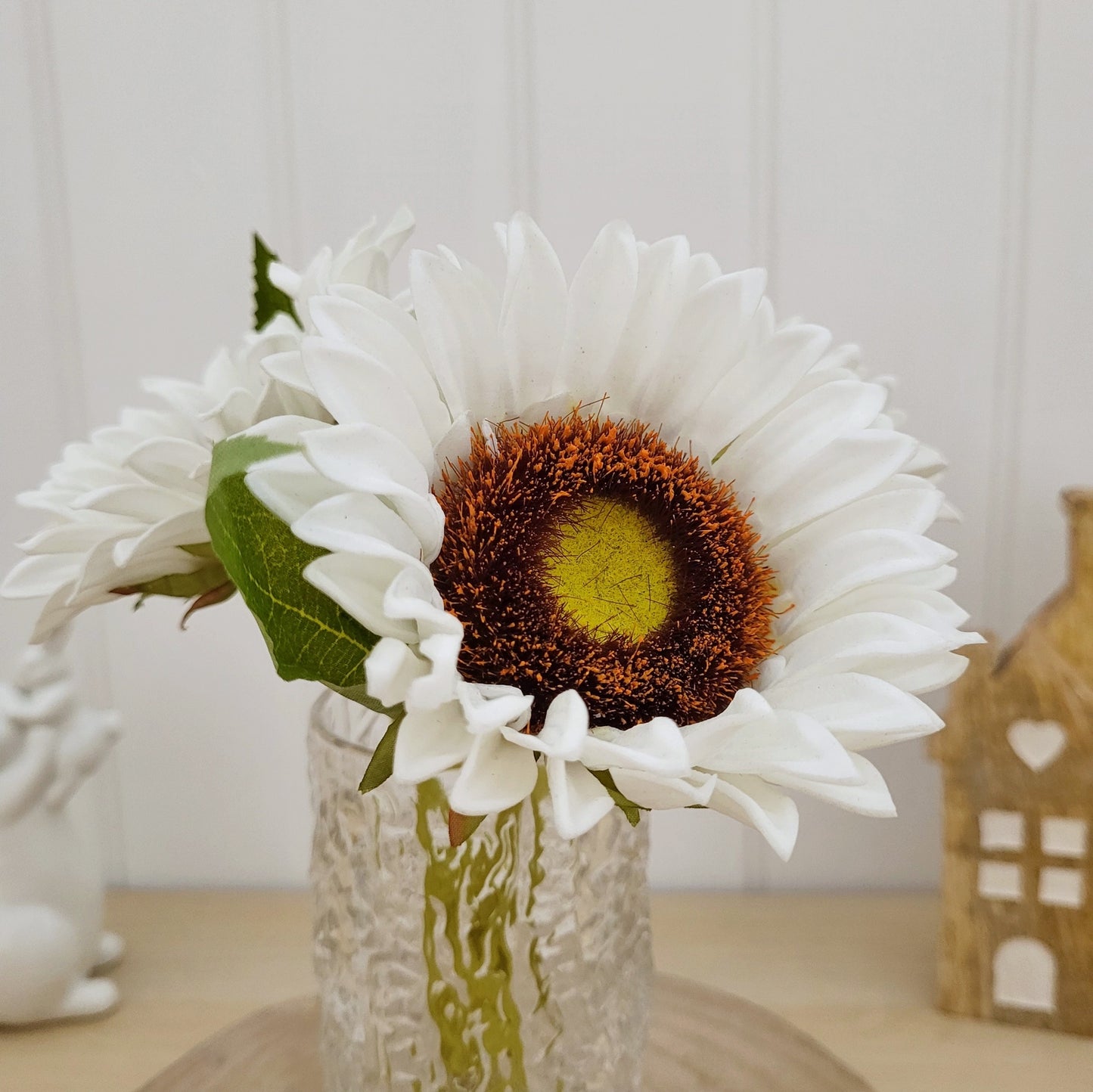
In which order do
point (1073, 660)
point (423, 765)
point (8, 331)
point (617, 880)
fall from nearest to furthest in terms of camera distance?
point (423, 765), point (617, 880), point (1073, 660), point (8, 331)

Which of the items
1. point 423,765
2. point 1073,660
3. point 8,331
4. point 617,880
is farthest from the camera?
point 8,331

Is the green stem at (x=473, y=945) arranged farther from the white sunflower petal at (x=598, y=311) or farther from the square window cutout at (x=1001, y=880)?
the square window cutout at (x=1001, y=880)

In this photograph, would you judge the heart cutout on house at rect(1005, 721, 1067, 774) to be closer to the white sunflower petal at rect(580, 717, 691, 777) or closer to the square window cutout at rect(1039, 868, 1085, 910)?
the square window cutout at rect(1039, 868, 1085, 910)

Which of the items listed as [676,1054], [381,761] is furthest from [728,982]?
[381,761]

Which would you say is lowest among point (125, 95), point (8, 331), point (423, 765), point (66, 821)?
point (66, 821)

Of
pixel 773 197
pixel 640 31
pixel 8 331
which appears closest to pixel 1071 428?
pixel 773 197

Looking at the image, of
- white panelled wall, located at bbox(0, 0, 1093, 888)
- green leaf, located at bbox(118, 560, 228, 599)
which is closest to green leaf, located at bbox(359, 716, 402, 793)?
green leaf, located at bbox(118, 560, 228, 599)

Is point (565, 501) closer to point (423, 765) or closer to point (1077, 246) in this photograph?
point (423, 765)
